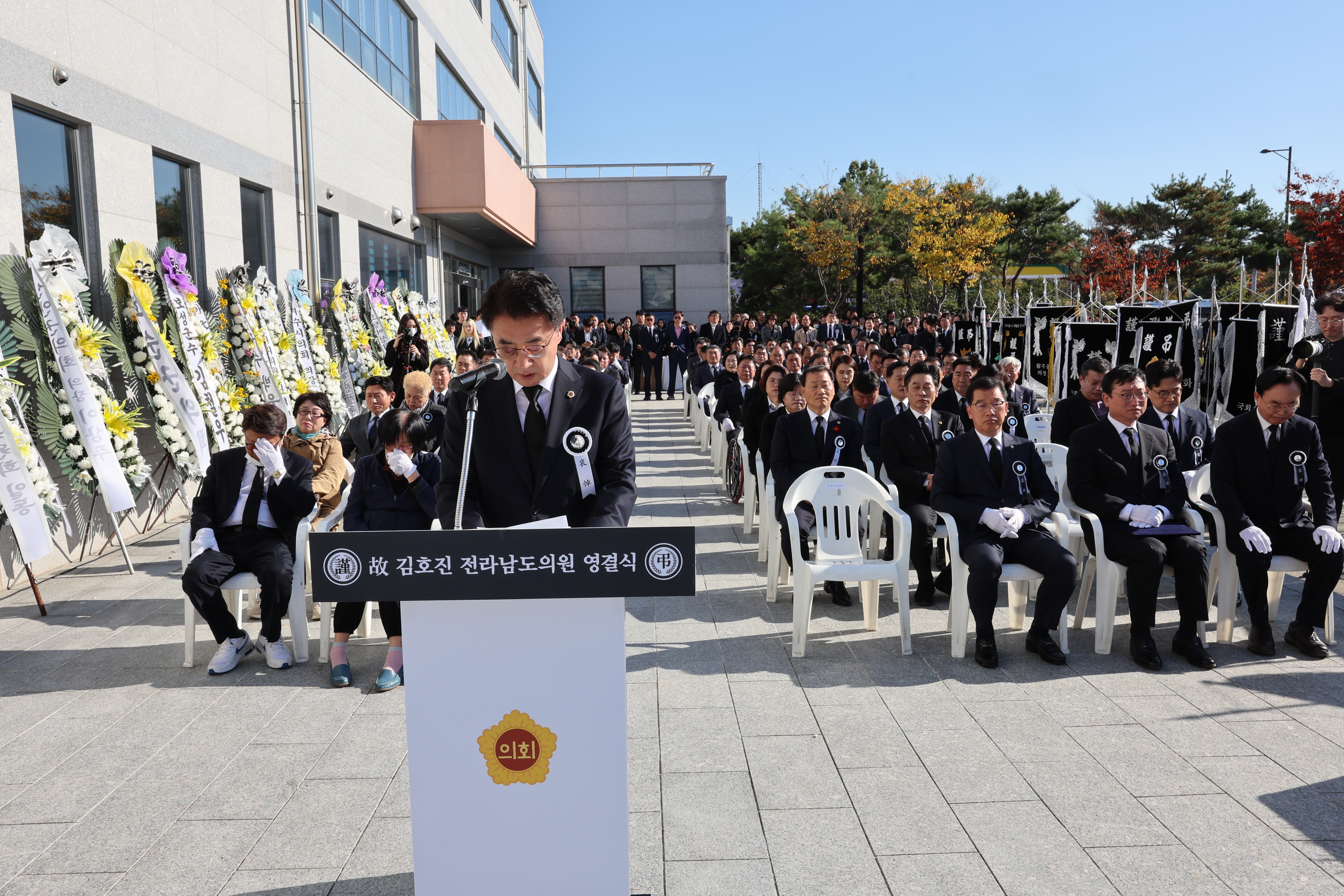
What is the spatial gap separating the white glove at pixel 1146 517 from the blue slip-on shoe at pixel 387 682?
3.68 m

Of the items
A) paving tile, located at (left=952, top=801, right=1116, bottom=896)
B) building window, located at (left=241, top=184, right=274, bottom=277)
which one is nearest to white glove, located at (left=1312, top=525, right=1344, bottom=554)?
paving tile, located at (left=952, top=801, right=1116, bottom=896)

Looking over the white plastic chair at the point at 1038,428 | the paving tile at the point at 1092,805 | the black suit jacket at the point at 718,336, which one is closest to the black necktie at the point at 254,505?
the paving tile at the point at 1092,805

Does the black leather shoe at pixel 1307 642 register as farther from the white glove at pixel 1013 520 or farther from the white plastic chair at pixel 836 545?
the white plastic chair at pixel 836 545

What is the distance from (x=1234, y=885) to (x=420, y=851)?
2220 mm

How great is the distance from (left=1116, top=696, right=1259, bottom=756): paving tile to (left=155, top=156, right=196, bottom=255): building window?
7912 millimetres

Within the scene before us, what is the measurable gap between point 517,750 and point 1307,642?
4170mm

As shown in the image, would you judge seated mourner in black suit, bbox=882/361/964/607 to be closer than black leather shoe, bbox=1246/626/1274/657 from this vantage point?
No

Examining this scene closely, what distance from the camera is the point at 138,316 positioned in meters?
6.53

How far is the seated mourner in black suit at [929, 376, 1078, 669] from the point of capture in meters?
4.32

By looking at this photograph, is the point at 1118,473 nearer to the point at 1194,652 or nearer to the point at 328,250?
the point at 1194,652

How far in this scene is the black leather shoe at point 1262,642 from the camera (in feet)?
14.2

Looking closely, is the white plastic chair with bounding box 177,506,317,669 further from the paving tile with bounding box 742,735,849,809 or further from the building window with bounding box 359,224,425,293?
the building window with bounding box 359,224,425,293

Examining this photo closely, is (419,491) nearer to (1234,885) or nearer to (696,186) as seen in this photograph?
(1234,885)

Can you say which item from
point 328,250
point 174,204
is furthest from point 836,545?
point 328,250
